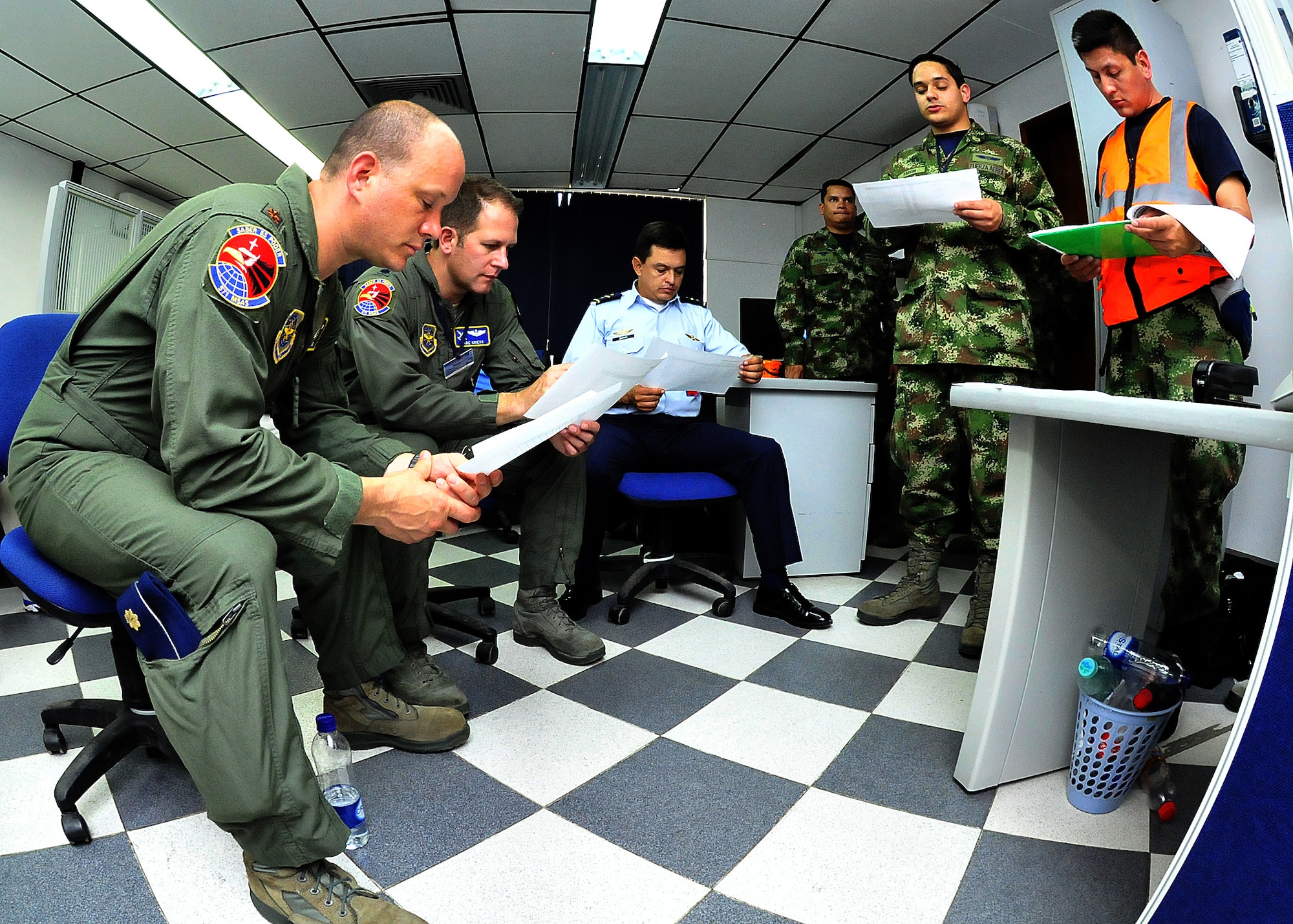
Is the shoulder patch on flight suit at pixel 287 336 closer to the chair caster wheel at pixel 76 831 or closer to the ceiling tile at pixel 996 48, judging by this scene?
the chair caster wheel at pixel 76 831

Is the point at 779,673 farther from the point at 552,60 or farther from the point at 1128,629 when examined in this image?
the point at 552,60

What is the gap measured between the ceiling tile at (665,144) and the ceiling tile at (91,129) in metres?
3.52

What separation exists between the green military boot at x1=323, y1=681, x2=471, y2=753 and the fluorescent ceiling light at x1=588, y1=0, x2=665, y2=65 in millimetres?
3406

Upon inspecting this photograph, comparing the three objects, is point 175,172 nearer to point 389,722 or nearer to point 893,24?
point 893,24

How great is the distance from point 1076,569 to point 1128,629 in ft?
0.83

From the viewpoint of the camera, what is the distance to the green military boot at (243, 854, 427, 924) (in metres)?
0.78

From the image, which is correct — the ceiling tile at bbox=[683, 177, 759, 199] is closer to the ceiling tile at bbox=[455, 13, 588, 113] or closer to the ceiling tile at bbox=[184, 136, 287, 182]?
the ceiling tile at bbox=[455, 13, 588, 113]

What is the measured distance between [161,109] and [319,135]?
3.11ft

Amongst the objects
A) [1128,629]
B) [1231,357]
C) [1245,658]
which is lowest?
[1245,658]

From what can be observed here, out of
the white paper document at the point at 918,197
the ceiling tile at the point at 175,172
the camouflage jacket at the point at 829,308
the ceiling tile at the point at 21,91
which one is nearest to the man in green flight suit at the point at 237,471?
the white paper document at the point at 918,197

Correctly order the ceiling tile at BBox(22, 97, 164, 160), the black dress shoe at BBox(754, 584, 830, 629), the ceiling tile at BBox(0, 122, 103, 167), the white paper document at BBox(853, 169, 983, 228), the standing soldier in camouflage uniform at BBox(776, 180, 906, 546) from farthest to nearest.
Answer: the ceiling tile at BBox(0, 122, 103, 167), the ceiling tile at BBox(22, 97, 164, 160), the standing soldier in camouflage uniform at BBox(776, 180, 906, 546), the black dress shoe at BBox(754, 584, 830, 629), the white paper document at BBox(853, 169, 983, 228)

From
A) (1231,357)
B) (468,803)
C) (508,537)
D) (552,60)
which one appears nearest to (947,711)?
(468,803)

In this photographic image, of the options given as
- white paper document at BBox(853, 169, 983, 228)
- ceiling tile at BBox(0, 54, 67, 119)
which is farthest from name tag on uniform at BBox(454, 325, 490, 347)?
ceiling tile at BBox(0, 54, 67, 119)

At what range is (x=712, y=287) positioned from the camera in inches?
254
